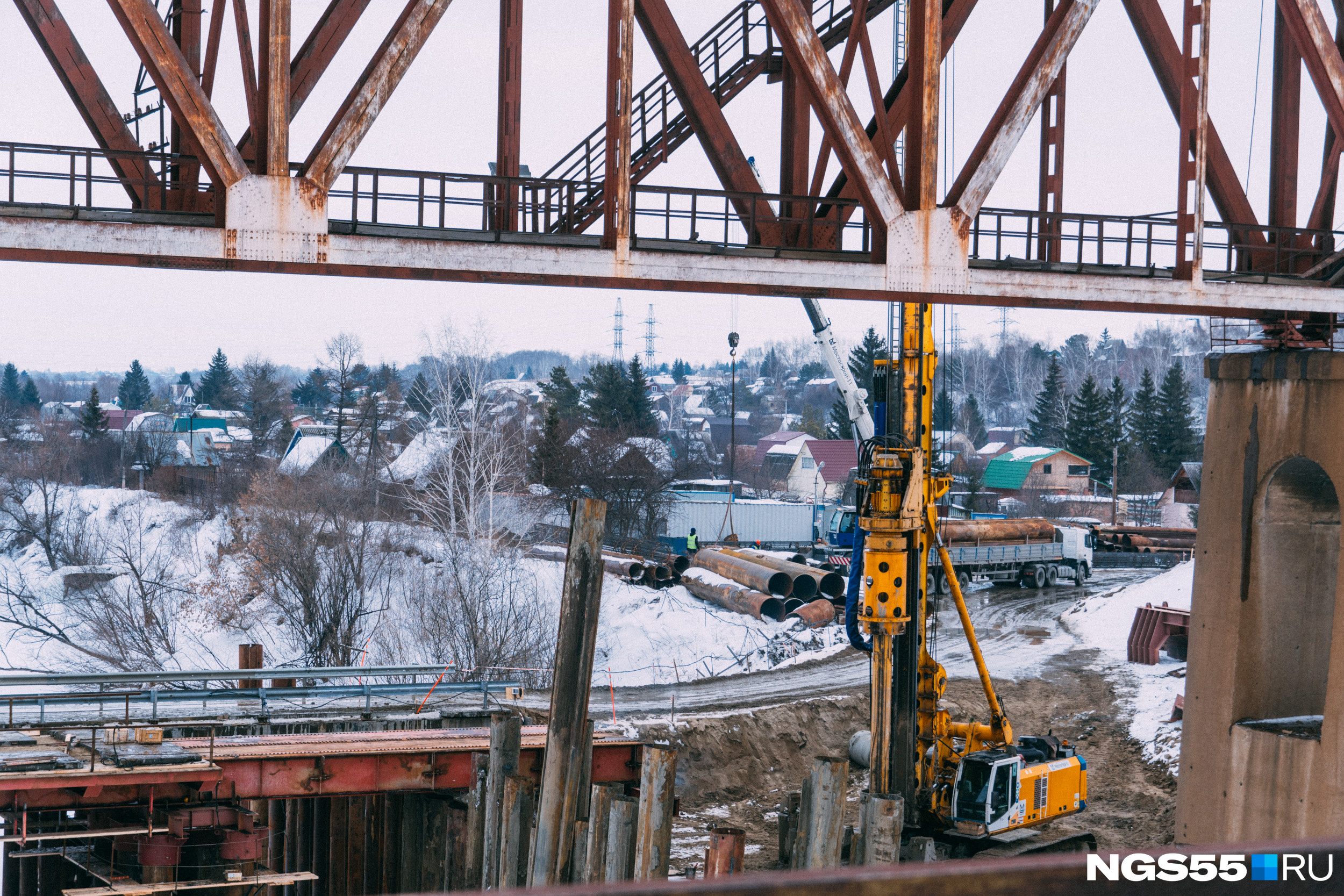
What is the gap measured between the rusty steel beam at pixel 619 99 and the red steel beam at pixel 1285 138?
8.18 metres

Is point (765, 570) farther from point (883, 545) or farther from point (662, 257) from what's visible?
point (662, 257)

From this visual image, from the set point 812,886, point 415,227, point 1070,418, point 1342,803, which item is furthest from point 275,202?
point 1070,418

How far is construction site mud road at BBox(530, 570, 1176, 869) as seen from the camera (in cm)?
2741

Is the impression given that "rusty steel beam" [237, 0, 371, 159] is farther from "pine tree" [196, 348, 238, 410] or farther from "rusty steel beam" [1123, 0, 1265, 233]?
"pine tree" [196, 348, 238, 410]

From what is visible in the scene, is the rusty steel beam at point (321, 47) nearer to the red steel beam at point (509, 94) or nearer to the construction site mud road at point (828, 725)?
the red steel beam at point (509, 94)

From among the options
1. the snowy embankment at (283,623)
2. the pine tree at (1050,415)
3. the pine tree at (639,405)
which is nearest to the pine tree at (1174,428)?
the pine tree at (1050,415)

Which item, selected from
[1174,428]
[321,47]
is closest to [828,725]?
[321,47]

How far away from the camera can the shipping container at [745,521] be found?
191 feet

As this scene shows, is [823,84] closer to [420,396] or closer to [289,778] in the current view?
[289,778]

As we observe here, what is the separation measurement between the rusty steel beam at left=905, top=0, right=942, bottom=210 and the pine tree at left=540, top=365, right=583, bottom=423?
61.3 meters

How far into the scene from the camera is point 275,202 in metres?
10.6

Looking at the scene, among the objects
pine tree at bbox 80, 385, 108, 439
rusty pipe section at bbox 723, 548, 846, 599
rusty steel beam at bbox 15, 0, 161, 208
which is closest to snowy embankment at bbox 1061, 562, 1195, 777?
rusty pipe section at bbox 723, 548, 846, 599

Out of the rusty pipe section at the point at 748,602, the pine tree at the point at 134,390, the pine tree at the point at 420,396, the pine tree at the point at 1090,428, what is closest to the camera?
the rusty pipe section at the point at 748,602

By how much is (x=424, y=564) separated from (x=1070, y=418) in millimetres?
58317
